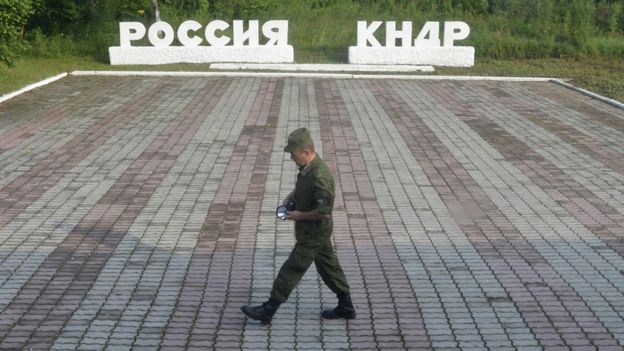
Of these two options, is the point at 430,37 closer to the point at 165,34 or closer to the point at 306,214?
the point at 165,34

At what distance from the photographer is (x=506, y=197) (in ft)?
32.8

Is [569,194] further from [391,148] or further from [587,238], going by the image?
[391,148]

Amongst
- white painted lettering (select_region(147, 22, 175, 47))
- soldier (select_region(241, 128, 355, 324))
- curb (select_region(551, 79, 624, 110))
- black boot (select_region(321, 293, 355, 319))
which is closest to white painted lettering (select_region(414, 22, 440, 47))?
curb (select_region(551, 79, 624, 110))

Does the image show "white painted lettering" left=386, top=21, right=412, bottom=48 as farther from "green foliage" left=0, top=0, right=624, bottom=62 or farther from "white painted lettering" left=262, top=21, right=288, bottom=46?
"white painted lettering" left=262, top=21, right=288, bottom=46

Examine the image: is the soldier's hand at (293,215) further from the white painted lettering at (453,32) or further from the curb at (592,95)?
the white painted lettering at (453,32)

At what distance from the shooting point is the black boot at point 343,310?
6168 millimetres

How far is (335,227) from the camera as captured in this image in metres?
8.73

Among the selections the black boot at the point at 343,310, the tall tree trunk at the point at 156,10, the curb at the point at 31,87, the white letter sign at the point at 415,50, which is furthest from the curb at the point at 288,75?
the black boot at the point at 343,310

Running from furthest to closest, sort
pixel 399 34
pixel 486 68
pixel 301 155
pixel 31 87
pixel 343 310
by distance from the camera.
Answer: pixel 399 34 < pixel 486 68 < pixel 31 87 < pixel 343 310 < pixel 301 155

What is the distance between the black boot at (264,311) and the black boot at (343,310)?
44 centimetres

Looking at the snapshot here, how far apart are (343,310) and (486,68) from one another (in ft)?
58.6

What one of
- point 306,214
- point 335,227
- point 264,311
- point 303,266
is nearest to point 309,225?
point 306,214

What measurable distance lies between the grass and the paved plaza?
13.8 feet

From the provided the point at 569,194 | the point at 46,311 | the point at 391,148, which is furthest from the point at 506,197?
the point at 46,311
